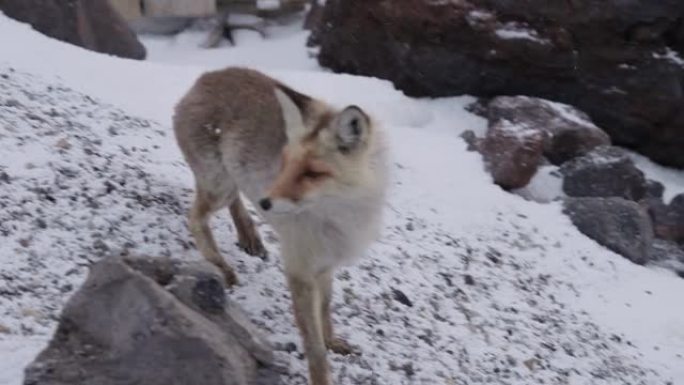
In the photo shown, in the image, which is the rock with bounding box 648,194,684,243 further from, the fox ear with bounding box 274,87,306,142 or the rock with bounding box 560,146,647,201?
the fox ear with bounding box 274,87,306,142

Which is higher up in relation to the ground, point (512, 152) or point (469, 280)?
point (512, 152)

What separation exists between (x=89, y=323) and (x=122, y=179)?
238cm

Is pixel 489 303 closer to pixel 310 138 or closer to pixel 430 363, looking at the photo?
pixel 430 363

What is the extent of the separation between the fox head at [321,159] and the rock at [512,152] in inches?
221

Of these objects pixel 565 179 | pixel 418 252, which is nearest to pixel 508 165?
pixel 565 179

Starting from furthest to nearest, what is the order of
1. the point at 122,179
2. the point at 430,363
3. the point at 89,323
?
the point at 122,179
the point at 430,363
the point at 89,323

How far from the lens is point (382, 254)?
22.6ft

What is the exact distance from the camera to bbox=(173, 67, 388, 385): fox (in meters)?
4.21

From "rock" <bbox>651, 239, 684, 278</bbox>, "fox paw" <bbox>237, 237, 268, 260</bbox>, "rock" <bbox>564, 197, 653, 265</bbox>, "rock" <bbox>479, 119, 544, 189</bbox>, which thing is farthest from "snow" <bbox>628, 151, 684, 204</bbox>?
"fox paw" <bbox>237, 237, 268, 260</bbox>

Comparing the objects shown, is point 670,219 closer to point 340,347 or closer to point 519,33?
point 519,33

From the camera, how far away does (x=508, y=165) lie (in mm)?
9828

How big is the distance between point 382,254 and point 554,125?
182 inches

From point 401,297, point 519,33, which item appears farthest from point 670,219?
point 401,297

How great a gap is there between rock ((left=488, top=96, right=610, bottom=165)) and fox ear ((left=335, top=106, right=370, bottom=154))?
659 cm
